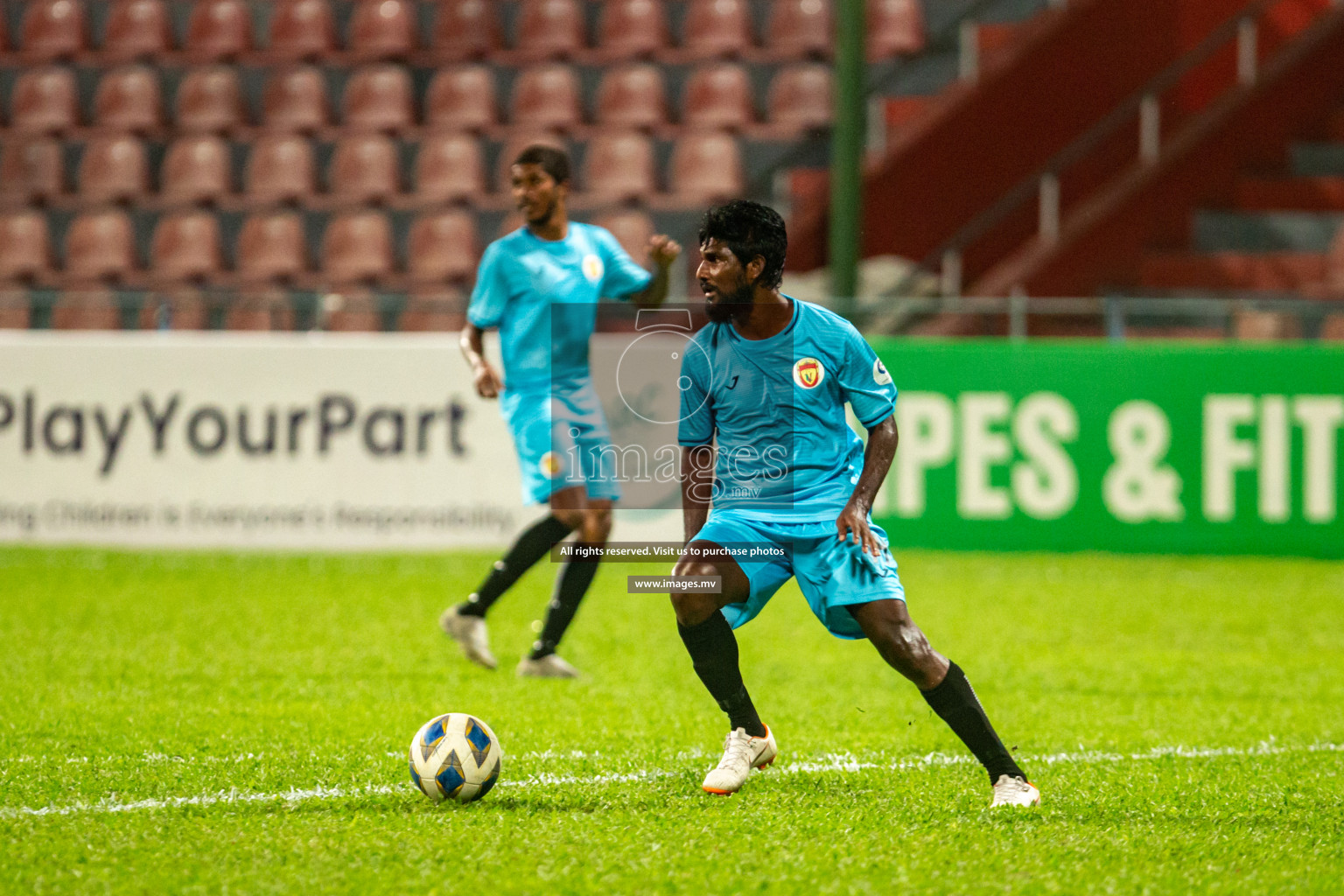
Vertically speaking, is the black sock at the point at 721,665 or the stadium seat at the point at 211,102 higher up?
the stadium seat at the point at 211,102

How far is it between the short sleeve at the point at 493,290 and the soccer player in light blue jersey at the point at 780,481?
2492 millimetres

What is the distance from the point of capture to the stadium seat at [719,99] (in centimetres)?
1666

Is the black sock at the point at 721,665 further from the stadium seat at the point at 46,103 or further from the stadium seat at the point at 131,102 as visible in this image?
the stadium seat at the point at 46,103

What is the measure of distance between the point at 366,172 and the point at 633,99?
2.76 metres

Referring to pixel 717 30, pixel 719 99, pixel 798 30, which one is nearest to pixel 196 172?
pixel 719 99

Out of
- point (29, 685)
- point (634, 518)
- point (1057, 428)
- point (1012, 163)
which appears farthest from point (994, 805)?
point (1012, 163)

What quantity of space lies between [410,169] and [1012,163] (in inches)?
236

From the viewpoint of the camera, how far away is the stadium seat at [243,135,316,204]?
1664cm

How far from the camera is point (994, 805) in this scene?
4500 mm

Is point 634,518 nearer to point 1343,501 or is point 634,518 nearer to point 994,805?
point 1343,501

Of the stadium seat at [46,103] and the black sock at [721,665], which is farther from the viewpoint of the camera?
the stadium seat at [46,103]

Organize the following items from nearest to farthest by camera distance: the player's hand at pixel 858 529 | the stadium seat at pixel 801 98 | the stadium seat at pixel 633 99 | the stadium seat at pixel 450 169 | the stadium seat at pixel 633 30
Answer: the player's hand at pixel 858 529 < the stadium seat at pixel 450 169 < the stadium seat at pixel 801 98 < the stadium seat at pixel 633 99 < the stadium seat at pixel 633 30

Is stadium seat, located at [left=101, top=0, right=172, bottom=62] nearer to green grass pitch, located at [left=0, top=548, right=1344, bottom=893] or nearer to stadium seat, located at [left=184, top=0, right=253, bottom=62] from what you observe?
stadium seat, located at [left=184, top=0, right=253, bottom=62]

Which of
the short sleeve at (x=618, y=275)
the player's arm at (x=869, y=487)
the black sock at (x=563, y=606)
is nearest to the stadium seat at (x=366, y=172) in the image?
the short sleeve at (x=618, y=275)
